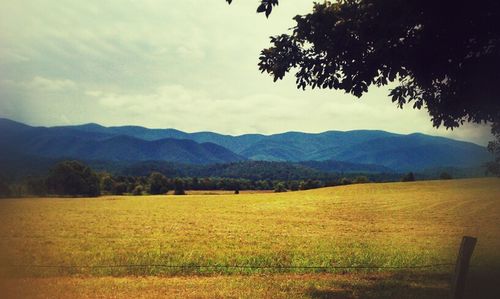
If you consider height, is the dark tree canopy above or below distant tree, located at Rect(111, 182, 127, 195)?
above

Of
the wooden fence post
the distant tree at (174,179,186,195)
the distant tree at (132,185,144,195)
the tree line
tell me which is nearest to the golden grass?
the wooden fence post

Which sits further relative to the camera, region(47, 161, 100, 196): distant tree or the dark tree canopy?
region(47, 161, 100, 196): distant tree

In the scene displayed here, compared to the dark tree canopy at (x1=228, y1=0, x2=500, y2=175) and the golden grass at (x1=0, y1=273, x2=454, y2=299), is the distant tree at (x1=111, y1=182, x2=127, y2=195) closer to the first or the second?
the golden grass at (x1=0, y1=273, x2=454, y2=299)

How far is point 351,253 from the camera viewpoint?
25.7m

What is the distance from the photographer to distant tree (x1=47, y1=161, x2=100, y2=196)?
10188 centimetres

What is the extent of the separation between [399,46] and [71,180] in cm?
10220

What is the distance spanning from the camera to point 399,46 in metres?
14.5

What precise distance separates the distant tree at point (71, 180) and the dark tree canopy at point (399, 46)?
9553 centimetres

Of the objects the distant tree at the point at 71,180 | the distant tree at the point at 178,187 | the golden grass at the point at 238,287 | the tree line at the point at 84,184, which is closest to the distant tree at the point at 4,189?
the tree line at the point at 84,184

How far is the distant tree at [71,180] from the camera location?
10188cm

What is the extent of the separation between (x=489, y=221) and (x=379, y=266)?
32.1 meters

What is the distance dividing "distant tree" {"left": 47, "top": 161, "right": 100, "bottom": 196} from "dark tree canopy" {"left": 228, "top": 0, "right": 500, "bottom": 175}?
95534 mm

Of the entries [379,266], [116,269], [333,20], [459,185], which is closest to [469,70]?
[333,20]

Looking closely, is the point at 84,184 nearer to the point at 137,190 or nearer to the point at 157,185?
the point at 137,190
